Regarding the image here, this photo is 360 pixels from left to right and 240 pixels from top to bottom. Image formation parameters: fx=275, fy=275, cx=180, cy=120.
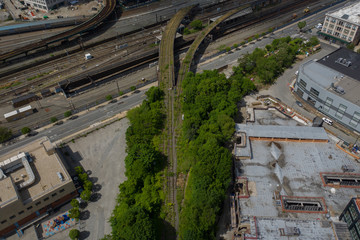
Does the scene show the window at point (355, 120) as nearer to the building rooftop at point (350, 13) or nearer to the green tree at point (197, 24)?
the building rooftop at point (350, 13)

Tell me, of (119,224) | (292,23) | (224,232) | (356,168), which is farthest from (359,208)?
(292,23)

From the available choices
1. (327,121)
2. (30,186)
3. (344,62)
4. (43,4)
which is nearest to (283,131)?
(327,121)

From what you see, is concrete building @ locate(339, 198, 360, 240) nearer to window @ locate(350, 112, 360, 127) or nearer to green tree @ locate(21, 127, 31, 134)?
window @ locate(350, 112, 360, 127)

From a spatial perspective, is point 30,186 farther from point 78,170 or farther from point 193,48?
point 193,48


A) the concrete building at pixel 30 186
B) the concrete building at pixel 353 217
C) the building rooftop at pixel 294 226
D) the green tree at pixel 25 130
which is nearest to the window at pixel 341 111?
the concrete building at pixel 353 217

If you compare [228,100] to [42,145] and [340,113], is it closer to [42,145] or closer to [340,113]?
[340,113]

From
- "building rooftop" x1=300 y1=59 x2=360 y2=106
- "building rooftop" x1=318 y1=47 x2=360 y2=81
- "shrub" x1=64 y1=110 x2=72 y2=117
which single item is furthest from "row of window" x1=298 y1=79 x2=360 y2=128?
"shrub" x1=64 y1=110 x2=72 y2=117
